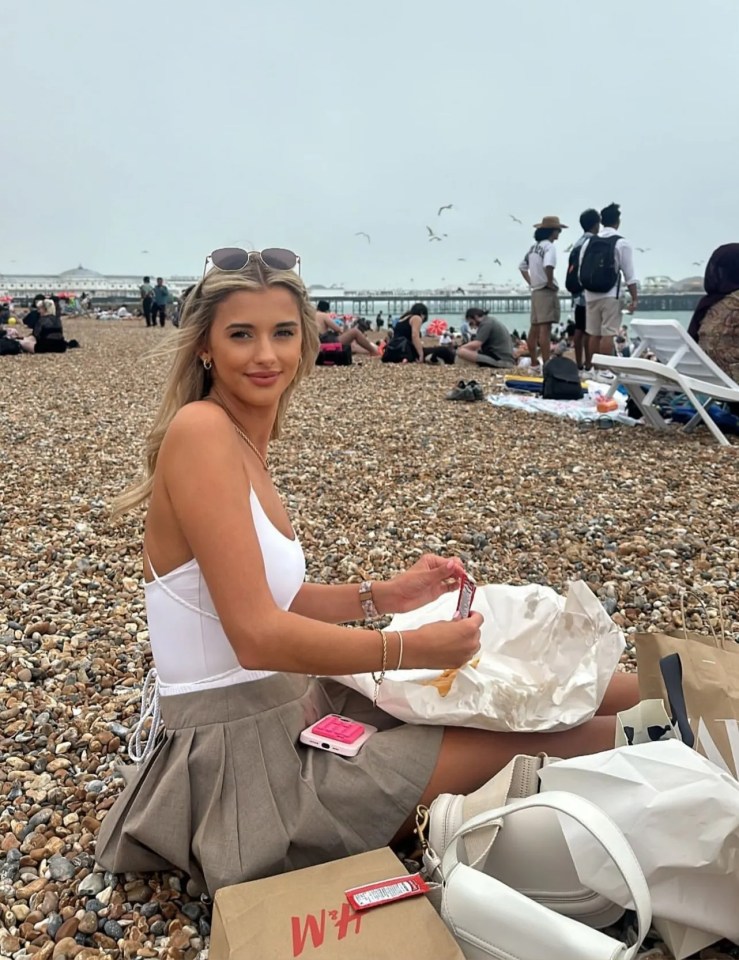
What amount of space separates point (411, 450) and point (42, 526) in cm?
295

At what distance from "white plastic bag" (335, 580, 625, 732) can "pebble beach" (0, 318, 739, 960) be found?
0.41 m

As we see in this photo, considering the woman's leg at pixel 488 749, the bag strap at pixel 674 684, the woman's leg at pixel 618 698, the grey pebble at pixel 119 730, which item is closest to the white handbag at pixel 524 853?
the woman's leg at pixel 488 749

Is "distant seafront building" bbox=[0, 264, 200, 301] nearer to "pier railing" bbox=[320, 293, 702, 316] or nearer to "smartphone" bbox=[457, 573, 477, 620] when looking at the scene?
"pier railing" bbox=[320, 293, 702, 316]

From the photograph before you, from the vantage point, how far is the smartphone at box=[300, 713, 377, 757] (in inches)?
71.6

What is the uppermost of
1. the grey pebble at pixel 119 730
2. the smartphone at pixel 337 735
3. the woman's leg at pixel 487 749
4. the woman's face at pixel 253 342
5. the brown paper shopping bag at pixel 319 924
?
the woman's face at pixel 253 342

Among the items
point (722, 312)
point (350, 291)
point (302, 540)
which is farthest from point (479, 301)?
point (302, 540)

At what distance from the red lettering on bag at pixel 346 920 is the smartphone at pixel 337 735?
1.29 ft

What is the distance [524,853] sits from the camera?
1.59 meters

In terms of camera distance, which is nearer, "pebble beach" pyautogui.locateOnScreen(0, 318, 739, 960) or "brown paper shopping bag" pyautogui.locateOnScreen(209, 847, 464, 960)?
"brown paper shopping bag" pyautogui.locateOnScreen(209, 847, 464, 960)

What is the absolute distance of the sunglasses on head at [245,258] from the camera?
6.07 ft

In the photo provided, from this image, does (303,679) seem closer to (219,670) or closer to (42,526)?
(219,670)

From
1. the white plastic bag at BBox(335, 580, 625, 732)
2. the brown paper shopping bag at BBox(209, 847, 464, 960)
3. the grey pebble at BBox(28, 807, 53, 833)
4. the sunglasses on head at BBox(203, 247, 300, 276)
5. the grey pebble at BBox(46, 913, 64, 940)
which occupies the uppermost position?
the sunglasses on head at BBox(203, 247, 300, 276)

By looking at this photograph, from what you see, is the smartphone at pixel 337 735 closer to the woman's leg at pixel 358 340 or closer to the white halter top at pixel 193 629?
the white halter top at pixel 193 629

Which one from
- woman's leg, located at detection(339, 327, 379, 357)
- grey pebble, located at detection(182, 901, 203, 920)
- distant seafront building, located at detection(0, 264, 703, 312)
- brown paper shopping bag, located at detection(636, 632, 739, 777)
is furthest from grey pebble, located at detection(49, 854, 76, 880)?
distant seafront building, located at detection(0, 264, 703, 312)
